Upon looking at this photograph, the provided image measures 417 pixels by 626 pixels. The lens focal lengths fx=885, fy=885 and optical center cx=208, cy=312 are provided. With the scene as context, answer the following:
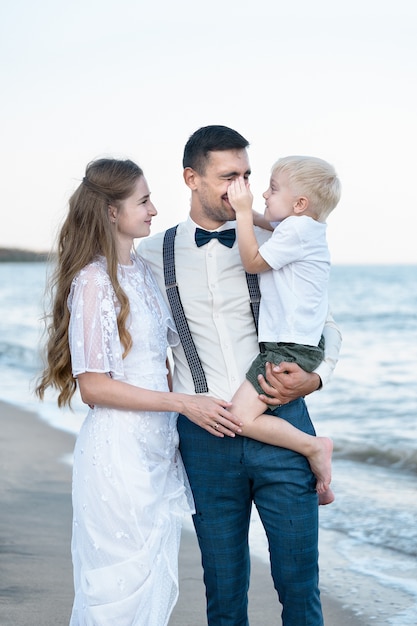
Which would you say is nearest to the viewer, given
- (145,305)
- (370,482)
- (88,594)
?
(88,594)

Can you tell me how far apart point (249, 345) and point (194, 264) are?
0.33m

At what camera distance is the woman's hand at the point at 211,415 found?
2734mm

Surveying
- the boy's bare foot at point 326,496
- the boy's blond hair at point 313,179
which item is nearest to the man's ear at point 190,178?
the boy's blond hair at point 313,179

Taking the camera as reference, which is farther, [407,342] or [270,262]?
[407,342]

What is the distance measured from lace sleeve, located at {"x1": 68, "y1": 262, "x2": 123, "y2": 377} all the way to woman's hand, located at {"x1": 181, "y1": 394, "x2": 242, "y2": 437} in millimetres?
242

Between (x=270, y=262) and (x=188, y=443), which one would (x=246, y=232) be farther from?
(x=188, y=443)

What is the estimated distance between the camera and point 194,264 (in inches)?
118

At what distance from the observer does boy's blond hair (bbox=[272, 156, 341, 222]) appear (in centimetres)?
289

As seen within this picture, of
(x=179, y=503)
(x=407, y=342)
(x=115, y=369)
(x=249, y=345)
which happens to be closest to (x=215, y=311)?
(x=249, y=345)

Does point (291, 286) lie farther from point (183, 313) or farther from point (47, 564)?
point (47, 564)

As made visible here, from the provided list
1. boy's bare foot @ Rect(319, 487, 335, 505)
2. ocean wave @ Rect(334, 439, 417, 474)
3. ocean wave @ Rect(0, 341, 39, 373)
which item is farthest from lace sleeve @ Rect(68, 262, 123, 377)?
ocean wave @ Rect(0, 341, 39, 373)

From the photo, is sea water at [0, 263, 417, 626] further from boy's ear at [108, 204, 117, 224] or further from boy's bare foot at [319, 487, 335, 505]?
boy's bare foot at [319, 487, 335, 505]

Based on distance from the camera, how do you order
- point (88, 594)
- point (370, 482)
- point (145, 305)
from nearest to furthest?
point (88, 594) < point (145, 305) < point (370, 482)

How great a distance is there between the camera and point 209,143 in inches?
115
